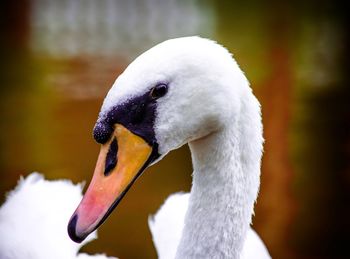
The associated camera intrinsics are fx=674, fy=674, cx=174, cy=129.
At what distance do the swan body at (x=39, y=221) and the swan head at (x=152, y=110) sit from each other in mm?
827

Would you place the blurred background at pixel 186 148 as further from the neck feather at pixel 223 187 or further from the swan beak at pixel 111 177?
the swan beak at pixel 111 177

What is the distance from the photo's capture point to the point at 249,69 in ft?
18.0

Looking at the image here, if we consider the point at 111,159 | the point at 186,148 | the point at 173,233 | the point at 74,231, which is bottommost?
the point at 186,148

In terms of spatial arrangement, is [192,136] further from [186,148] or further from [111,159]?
[186,148]

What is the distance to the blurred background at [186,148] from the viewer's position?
10.4ft

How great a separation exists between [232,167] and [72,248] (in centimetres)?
85

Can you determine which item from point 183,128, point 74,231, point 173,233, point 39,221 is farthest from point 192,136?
point 39,221

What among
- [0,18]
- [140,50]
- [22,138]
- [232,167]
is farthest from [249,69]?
[232,167]

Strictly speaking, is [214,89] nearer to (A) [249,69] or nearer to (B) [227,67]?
(B) [227,67]

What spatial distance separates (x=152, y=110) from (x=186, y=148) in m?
2.55

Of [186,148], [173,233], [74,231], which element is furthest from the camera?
[186,148]

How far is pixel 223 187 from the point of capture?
1439 millimetres

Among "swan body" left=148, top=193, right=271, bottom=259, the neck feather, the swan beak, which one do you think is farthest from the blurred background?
the swan beak

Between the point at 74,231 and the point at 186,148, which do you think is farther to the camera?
the point at 186,148
